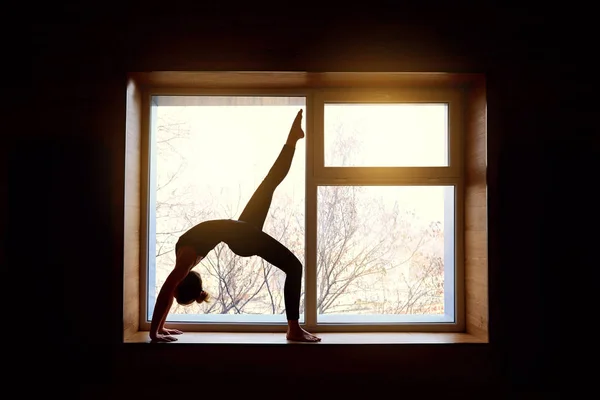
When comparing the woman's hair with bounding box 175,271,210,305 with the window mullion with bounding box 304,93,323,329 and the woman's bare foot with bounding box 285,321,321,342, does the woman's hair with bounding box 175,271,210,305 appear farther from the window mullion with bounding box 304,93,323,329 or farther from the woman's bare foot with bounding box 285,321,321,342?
the window mullion with bounding box 304,93,323,329

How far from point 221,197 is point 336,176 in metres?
0.68

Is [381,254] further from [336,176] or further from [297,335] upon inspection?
[297,335]

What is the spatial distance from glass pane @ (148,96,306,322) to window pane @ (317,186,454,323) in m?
0.20

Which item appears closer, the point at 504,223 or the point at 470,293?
the point at 504,223

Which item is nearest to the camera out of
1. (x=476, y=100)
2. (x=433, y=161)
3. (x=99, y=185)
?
(x=99, y=185)

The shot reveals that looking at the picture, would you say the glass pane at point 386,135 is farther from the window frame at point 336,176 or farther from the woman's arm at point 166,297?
the woman's arm at point 166,297

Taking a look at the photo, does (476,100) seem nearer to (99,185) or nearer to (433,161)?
(433,161)

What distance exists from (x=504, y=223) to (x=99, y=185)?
2067mm

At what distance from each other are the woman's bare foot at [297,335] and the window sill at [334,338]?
0.12 feet

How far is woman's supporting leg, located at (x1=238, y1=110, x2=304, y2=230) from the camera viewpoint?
2.70 metres

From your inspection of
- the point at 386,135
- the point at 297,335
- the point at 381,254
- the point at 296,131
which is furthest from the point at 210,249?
the point at 386,135
